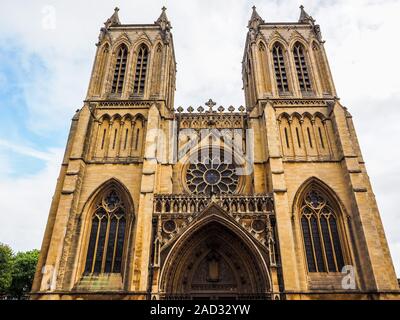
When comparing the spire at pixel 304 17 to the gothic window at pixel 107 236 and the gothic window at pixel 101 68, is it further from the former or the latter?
the gothic window at pixel 107 236

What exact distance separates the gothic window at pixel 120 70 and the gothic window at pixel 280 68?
1214 centimetres

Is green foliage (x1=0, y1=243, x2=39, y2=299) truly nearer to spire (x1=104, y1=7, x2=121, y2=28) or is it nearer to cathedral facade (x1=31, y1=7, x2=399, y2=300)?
cathedral facade (x1=31, y1=7, x2=399, y2=300)

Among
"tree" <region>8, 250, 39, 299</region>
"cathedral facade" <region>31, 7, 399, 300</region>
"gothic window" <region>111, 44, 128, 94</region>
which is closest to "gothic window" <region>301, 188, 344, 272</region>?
"cathedral facade" <region>31, 7, 399, 300</region>

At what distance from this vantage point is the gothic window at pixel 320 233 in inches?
663

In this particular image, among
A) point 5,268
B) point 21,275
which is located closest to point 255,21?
point 5,268

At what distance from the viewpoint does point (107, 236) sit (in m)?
17.7

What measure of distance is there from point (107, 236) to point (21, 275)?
25.1 meters

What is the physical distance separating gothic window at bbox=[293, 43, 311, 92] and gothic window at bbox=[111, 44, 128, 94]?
13.8 meters

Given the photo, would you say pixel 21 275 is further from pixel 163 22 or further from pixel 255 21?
pixel 255 21

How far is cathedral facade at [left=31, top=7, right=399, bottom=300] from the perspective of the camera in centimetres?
1593

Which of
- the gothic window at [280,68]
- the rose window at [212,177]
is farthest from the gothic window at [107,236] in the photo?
the gothic window at [280,68]

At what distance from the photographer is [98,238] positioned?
17.8 meters
